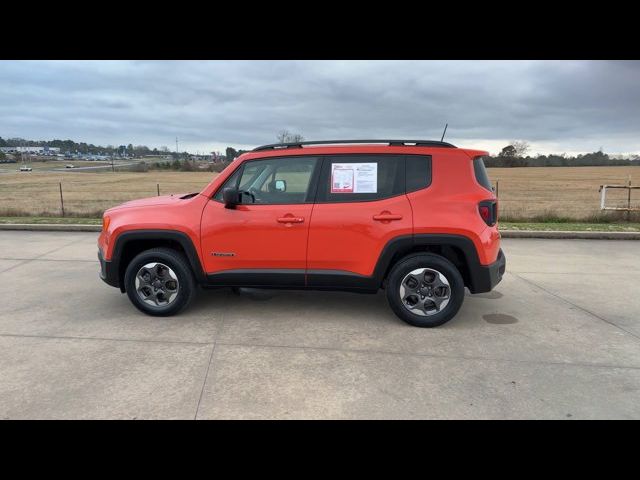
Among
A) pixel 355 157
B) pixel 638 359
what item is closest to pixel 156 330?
pixel 355 157

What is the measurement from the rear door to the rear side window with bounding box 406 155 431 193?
7 centimetres

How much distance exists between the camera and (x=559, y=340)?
4023 millimetres

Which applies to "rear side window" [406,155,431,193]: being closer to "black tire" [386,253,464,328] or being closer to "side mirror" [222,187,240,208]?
"black tire" [386,253,464,328]

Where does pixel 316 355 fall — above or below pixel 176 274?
below

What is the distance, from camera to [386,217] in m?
4.20

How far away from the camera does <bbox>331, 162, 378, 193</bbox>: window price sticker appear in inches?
169

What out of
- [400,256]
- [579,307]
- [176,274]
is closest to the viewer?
[400,256]

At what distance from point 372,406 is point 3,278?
18.9ft

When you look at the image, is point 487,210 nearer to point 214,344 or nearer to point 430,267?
point 430,267

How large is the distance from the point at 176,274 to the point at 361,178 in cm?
221

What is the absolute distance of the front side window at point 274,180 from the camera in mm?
4445

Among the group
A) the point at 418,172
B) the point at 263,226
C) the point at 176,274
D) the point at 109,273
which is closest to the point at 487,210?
the point at 418,172

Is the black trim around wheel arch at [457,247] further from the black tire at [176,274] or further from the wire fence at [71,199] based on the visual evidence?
the wire fence at [71,199]

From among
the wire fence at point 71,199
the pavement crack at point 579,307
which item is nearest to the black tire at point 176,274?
the pavement crack at point 579,307
